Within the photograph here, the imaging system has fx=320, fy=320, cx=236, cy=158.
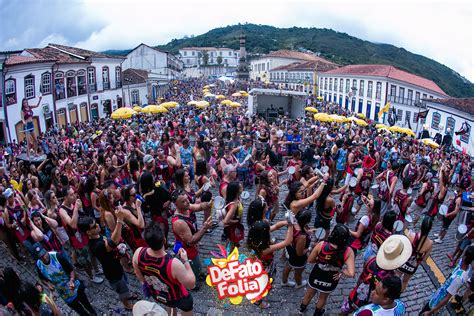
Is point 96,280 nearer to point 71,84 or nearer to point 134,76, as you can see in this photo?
point 71,84

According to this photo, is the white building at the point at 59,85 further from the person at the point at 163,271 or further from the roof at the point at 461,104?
the roof at the point at 461,104

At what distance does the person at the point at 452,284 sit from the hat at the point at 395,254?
0.98 m

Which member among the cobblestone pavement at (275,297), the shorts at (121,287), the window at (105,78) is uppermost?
the window at (105,78)

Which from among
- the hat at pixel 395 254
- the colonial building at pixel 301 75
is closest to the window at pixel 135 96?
the colonial building at pixel 301 75

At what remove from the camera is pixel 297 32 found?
140m

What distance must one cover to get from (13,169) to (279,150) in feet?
27.6

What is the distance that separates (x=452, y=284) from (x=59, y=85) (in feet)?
86.5

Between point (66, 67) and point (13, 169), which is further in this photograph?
point (66, 67)

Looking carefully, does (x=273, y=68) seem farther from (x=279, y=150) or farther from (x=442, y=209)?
(x=442, y=209)

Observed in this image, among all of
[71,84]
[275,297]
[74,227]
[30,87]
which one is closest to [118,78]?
[71,84]

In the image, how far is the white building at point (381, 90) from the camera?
32.2 m

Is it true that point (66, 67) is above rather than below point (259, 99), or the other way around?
above

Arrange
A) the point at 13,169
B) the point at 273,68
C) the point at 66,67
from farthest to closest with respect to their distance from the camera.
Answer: the point at 273,68 < the point at 66,67 < the point at 13,169

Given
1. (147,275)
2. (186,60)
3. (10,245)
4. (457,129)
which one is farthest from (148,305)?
(186,60)
